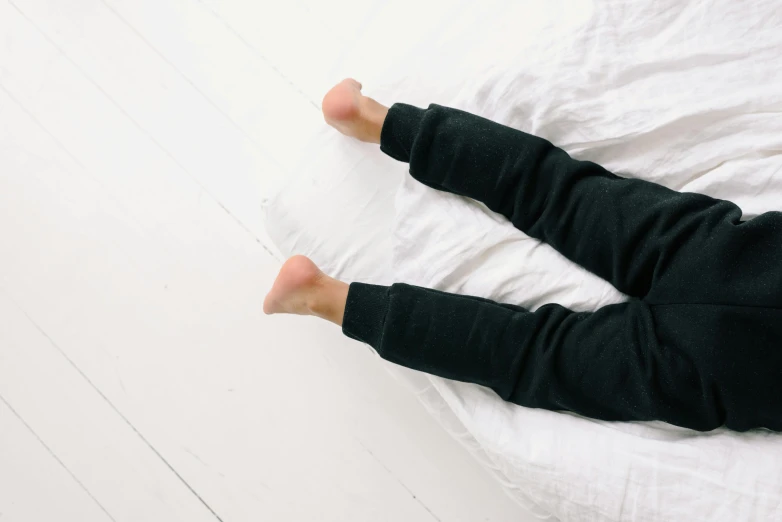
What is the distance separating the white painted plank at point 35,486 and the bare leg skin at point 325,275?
50cm

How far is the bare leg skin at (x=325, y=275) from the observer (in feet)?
2.60

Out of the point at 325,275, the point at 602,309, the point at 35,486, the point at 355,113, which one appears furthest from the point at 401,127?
the point at 35,486

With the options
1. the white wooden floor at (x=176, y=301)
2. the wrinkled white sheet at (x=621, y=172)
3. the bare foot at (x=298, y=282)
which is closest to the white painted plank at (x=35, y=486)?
the white wooden floor at (x=176, y=301)

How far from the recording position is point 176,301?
1.00 meters

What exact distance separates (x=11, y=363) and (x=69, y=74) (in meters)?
0.49

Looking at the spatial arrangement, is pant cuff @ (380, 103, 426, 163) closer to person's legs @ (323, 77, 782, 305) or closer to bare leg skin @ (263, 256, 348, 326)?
person's legs @ (323, 77, 782, 305)

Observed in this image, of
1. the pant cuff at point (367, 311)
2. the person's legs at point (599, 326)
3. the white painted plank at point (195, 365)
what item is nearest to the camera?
the person's legs at point (599, 326)

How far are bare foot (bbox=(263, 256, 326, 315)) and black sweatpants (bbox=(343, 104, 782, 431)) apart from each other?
0.19 ft

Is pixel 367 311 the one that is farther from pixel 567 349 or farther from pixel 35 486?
pixel 35 486

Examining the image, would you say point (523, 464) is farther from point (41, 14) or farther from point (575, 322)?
point (41, 14)

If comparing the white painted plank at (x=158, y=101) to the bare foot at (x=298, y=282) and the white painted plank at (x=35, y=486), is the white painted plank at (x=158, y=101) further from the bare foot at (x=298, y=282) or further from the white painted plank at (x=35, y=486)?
the white painted plank at (x=35, y=486)

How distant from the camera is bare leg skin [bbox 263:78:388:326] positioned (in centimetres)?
79

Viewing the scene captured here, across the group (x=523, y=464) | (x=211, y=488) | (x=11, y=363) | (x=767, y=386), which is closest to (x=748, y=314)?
(x=767, y=386)

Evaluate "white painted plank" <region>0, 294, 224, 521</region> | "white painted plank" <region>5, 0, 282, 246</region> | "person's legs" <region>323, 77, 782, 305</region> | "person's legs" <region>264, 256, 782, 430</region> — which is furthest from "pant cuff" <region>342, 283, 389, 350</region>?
"white painted plank" <region>0, 294, 224, 521</region>
